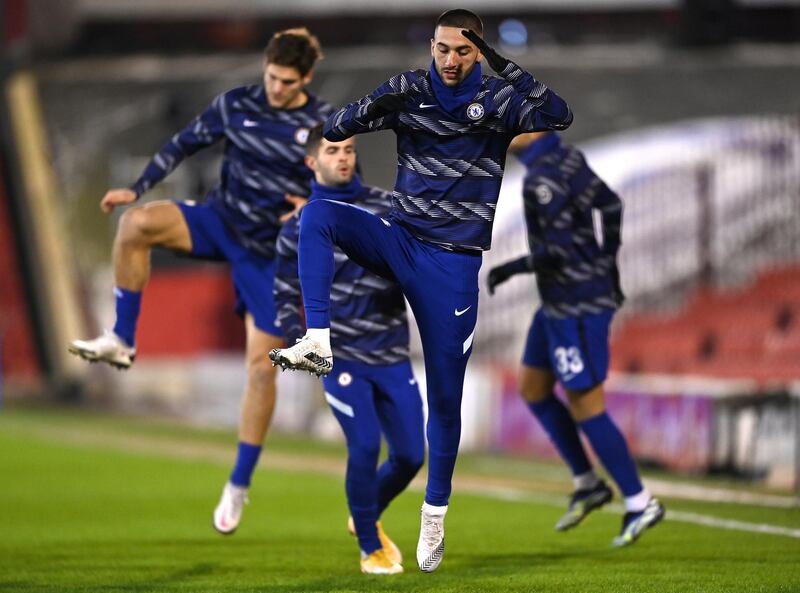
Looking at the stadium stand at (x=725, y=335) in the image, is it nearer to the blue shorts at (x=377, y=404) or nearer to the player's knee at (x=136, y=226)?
the blue shorts at (x=377, y=404)

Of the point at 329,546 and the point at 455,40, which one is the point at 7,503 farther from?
the point at 455,40

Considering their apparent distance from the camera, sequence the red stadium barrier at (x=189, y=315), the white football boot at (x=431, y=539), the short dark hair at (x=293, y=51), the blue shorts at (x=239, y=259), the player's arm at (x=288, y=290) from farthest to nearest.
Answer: the red stadium barrier at (x=189, y=315)
the blue shorts at (x=239, y=259)
the short dark hair at (x=293, y=51)
the player's arm at (x=288, y=290)
the white football boot at (x=431, y=539)

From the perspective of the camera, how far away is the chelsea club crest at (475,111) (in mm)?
6312

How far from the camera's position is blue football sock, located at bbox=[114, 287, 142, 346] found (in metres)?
8.36

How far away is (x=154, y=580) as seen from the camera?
23.5ft

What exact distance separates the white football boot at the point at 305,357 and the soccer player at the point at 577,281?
2.68 m

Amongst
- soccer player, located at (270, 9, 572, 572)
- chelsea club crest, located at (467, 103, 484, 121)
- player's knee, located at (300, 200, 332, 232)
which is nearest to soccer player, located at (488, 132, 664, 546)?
soccer player, located at (270, 9, 572, 572)

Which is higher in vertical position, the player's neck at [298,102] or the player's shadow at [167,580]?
the player's neck at [298,102]

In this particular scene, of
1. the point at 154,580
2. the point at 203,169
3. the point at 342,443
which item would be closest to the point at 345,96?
the point at 203,169

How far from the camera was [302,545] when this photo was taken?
29.3 feet

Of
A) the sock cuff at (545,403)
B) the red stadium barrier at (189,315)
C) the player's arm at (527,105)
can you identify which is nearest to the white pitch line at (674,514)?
the sock cuff at (545,403)

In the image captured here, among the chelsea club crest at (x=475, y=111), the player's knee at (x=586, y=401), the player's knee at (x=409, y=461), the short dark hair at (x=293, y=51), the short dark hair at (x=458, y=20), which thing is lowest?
the player's knee at (x=586, y=401)

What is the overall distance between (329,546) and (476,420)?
360 inches

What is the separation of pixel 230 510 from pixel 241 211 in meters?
1.73
